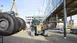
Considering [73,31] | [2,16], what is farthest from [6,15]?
[73,31]

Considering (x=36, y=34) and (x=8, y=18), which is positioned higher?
(x=8, y=18)

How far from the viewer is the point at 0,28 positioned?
5.53 meters

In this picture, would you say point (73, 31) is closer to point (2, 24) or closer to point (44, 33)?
point (44, 33)

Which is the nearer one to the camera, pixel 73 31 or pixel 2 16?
pixel 2 16

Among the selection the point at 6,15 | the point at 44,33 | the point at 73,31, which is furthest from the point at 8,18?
the point at 73,31

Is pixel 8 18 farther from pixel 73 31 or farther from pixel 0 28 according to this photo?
pixel 73 31

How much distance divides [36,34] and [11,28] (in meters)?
17.8

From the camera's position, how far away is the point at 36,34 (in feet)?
Result: 75.8

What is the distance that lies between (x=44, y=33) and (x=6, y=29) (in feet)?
56.5

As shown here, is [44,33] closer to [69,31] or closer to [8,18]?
[69,31]

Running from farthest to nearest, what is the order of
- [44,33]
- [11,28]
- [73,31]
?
1. [73,31]
2. [44,33]
3. [11,28]

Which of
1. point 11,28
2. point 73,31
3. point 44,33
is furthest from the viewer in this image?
point 73,31

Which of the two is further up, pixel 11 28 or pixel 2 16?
pixel 2 16

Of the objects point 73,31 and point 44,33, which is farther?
point 73,31
